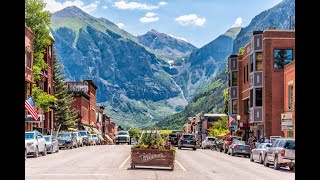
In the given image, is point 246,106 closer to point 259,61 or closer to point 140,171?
point 259,61

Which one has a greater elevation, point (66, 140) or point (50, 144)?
point (50, 144)

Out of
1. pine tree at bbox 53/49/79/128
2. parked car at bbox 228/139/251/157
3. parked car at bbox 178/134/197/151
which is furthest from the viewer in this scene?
pine tree at bbox 53/49/79/128

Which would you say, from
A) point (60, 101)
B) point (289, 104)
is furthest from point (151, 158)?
point (60, 101)

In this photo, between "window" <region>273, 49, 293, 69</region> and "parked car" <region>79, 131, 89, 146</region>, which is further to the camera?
"parked car" <region>79, 131, 89, 146</region>

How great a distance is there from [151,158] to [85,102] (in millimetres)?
113131

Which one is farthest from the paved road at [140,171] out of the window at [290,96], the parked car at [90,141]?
the parked car at [90,141]

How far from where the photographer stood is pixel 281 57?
229ft

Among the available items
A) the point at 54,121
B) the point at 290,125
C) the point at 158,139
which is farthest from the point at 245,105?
the point at 158,139

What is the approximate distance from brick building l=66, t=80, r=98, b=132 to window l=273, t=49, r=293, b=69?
218 ft

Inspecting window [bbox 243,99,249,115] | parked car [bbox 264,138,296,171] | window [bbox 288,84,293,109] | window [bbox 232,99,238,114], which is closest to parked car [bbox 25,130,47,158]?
parked car [bbox 264,138,296,171]

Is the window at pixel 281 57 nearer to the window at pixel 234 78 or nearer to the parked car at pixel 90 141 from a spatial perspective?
the window at pixel 234 78

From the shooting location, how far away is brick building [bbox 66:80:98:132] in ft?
440

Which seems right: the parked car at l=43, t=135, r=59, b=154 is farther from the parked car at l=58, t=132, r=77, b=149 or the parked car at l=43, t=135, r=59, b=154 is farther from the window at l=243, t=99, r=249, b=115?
the window at l=243, t=99, r=249, b=115

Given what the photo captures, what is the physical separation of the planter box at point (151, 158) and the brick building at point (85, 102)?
325ft
